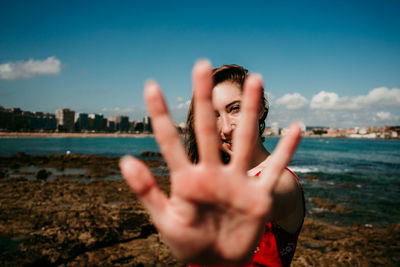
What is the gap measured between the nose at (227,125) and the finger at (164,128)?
1.32m

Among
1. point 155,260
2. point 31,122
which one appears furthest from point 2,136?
point 155,260

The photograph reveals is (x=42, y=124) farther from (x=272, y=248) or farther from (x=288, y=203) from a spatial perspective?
(x=288, y=203)

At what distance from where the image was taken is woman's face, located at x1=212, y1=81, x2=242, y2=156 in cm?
221

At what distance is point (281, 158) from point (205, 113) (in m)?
0.40

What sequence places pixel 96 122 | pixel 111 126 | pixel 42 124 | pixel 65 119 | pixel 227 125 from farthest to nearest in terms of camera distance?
pixel 111 126
pixel 96 122
pixel 65 119
pixel 42 124
pixel 227 125

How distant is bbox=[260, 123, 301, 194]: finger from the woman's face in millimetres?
1157

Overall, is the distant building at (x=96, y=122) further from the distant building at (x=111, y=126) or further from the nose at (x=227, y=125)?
the nose at (x=227, y=125)

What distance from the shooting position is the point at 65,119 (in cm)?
13650

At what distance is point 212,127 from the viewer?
88 centimetres

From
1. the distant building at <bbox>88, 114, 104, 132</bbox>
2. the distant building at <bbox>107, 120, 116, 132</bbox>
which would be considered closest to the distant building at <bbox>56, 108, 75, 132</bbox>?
the distant building at <bbox>88, 114, 104, 132</bbox>

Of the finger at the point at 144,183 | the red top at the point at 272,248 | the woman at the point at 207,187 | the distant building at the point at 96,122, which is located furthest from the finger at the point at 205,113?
the distant building at the point at 96,122

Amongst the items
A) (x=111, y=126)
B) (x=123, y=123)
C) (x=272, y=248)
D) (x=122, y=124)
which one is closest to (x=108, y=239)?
(x=272, y=248)

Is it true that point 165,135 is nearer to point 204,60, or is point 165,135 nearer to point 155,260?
point 204,60

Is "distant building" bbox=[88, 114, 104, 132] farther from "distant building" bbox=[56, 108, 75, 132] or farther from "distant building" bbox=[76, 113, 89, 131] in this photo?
"distant building" bbox=[56, 108, 75, 132]
